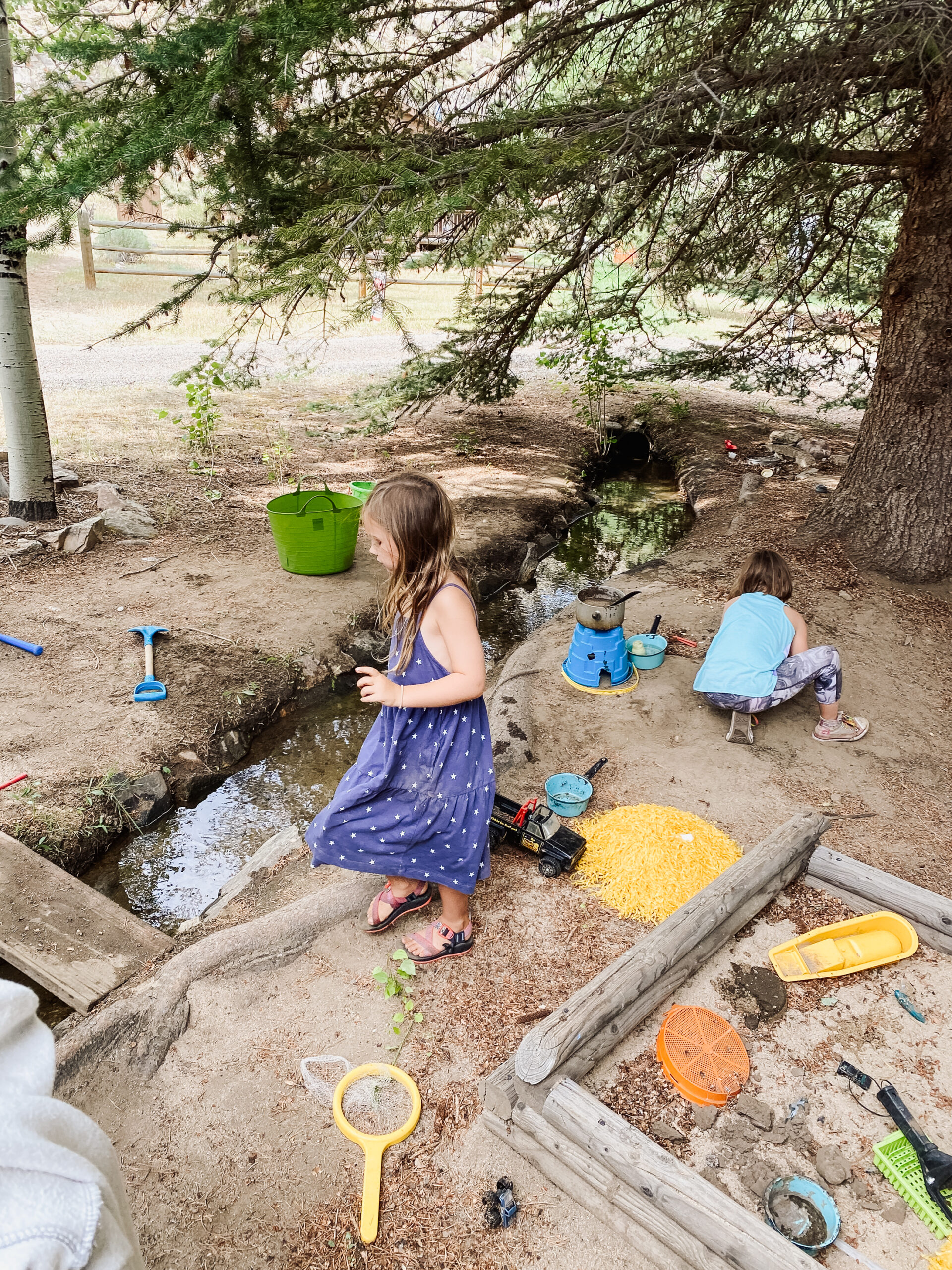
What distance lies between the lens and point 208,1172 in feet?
6.96

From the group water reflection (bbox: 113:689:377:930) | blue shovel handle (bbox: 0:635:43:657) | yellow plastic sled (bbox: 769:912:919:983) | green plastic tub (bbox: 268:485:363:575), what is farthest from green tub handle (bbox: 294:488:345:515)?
yellow plastic sled (bbox: 769:912:919:983)

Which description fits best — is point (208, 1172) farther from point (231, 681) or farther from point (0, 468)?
point (0, 468)

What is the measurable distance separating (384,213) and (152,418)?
282 inches

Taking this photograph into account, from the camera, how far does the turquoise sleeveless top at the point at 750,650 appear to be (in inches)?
160

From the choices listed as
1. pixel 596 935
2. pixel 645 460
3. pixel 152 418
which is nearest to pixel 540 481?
pixel 645 460

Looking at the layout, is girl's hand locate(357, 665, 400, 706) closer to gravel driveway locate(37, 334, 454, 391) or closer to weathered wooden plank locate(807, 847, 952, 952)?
weathered wooden plank locate(807, 847, 952, 952)

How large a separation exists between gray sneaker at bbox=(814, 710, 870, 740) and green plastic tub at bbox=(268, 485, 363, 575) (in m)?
3.41

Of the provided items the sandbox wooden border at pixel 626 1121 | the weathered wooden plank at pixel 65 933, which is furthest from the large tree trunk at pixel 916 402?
the weathered wooden plank at pixel 65 933

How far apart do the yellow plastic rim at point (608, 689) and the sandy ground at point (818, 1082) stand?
1.89 m

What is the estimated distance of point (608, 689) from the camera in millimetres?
4598

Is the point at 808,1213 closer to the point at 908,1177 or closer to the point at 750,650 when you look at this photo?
the point at 908,1177

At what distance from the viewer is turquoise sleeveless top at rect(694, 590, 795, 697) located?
4.07 metres

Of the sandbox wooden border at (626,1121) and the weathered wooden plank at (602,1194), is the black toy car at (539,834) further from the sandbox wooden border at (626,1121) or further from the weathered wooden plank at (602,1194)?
the weathered wooden plank at (602,1194)

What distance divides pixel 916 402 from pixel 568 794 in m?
4.12
